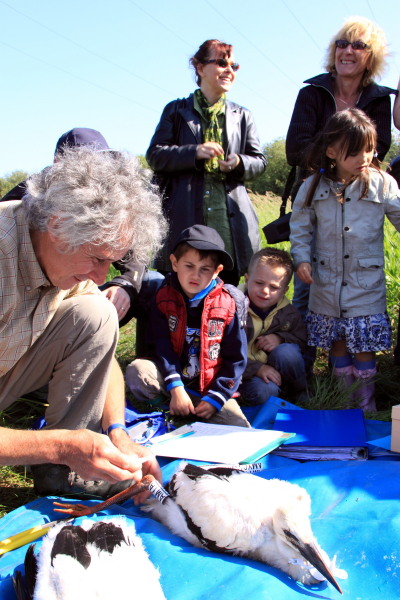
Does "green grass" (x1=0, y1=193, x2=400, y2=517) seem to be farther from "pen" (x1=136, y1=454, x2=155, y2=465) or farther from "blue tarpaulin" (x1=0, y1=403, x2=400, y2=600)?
"pen" (x1=136, y1=454, x2=155, y2=465)

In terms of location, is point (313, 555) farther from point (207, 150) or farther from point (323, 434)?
point (207, 150)

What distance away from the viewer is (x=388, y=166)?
343 centimetres

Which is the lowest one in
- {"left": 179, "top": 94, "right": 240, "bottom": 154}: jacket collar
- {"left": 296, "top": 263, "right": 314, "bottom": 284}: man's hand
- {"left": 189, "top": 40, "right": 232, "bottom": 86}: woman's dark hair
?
{"left": 296, "top": 263, "right": 314, "bottom": 284}: man's hand

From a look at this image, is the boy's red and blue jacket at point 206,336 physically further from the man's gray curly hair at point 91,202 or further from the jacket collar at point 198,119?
the jacket collar at point 198,119

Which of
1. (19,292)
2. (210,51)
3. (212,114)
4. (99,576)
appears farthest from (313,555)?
(210,51)

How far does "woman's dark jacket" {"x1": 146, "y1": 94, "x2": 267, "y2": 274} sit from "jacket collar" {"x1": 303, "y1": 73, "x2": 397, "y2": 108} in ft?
1.81

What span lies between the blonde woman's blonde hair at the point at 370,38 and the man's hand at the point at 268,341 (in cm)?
195

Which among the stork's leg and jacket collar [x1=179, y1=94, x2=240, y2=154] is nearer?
the stork's leg

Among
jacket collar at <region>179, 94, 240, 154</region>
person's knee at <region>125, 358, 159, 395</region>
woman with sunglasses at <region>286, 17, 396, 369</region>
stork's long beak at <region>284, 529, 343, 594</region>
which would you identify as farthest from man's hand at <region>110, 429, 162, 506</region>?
jacket collar at <region>179, 94, 240, 154</region>

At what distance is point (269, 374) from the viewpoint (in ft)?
9.75

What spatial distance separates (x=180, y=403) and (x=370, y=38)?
9.10ft

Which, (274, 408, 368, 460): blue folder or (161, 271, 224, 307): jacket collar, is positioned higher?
(161, 271, 224, 307): jacket collar

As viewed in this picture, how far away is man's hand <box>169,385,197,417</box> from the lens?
2.61 m

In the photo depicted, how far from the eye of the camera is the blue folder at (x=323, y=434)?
7.36 feet
